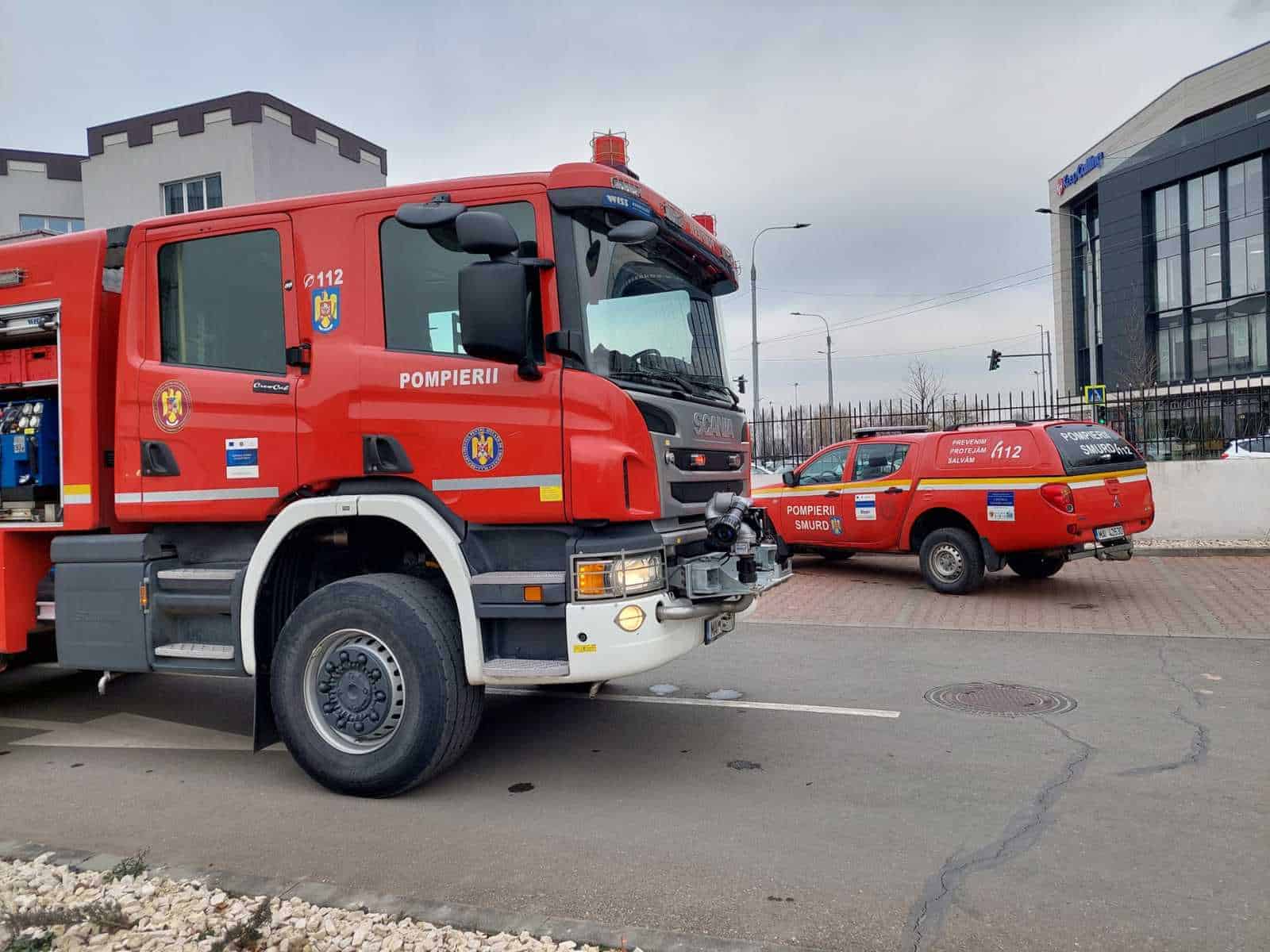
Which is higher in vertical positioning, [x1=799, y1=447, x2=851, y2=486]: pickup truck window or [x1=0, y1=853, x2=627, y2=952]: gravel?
[x1=799, y1=447, x2=851, y2=486]: pickup truck window

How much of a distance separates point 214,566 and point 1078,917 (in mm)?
4502

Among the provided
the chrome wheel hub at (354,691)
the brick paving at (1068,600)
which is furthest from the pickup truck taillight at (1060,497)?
the chrome wheel hub at (354,691)

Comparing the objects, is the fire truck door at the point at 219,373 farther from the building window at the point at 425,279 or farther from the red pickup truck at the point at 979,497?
the red pickup truck at the point at 979,497

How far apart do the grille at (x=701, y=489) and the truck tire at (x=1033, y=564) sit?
7159 millimetres

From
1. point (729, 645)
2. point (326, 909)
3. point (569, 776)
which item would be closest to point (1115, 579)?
point (729, 645)

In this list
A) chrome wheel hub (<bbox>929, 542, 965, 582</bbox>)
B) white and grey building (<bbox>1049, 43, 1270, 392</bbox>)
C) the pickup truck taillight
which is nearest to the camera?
the pickup truck taillight

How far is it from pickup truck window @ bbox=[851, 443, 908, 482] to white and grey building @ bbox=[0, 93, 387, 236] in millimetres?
16952

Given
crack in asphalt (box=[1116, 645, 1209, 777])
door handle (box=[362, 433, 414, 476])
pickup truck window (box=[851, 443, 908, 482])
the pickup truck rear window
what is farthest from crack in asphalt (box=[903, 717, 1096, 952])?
pickup truck window (box=[851, 443, 908, 482])

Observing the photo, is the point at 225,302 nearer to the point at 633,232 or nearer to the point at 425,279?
the point at 425,279

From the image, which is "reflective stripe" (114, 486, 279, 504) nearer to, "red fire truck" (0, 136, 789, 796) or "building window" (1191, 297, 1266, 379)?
"red fire truck" (0, 136, 789, 796)

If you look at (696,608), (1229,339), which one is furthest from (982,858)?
(1229,339)

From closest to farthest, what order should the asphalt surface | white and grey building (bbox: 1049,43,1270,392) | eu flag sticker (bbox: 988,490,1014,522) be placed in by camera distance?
the asphalt surface → eu flag sticker (bbox: 988,490,1014,522) → white and grey building (bbox: 1049,43,1270,392)

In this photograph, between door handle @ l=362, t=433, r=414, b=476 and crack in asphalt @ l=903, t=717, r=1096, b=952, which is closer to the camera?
crack in asphalt @ l=903, t=717, r=1096, b=952

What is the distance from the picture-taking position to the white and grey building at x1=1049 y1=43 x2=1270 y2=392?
4288 centimetres
